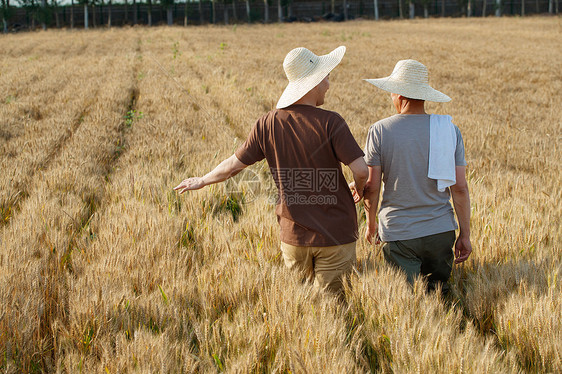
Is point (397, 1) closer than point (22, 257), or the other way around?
point (22, 257)

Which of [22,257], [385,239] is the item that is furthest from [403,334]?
[22,257]

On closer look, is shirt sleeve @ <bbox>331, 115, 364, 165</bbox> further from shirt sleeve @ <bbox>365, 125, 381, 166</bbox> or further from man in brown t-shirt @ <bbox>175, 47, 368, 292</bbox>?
shirt sleeve @ <bbox>365, 125, 381, 166</bbox>

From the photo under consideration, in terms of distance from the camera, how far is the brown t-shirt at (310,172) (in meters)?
2.34

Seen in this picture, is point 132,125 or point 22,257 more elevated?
point 132,125

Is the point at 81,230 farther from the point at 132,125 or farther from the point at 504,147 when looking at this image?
the point at 504,147

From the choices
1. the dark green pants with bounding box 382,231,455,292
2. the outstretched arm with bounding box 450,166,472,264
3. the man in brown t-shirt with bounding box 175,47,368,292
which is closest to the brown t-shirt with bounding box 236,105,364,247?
the man in brown t-shirt with bounding box 175,47,368,292

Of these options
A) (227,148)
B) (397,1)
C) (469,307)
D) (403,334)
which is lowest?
(469,307)

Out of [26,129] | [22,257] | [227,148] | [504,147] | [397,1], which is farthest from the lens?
[397,1]

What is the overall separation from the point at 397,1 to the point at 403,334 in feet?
234

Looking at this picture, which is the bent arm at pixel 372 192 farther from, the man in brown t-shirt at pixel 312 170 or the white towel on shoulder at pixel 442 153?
the white towel on shoulder at pixel 442 153

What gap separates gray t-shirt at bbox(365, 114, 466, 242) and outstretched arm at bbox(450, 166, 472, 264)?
6 cm

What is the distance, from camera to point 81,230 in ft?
11.1

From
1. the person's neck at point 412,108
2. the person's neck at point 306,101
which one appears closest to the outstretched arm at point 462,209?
the person's neck at point 412,108

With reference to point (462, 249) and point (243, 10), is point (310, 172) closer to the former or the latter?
point (462, 249)
